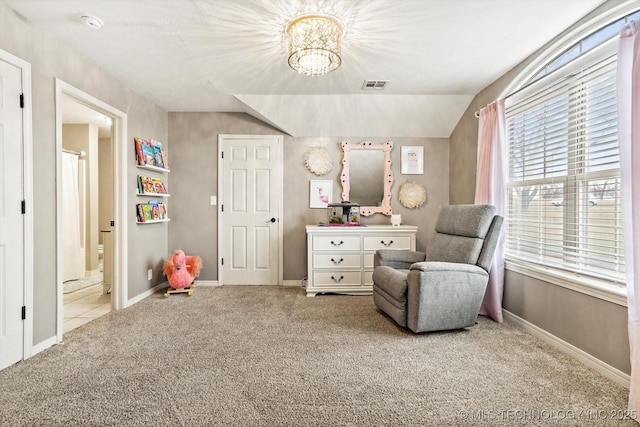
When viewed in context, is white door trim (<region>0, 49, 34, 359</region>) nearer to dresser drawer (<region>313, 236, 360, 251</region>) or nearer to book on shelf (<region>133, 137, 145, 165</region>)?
book on shelf (<region>133, 137, 145, 165</region>)

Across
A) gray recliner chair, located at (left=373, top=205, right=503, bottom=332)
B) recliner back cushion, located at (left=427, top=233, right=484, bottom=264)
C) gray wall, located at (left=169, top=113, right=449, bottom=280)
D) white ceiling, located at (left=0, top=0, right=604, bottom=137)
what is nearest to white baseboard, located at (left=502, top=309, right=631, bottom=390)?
gray recliner chair, located at (left=373, top=205, right=503, bottom=332)

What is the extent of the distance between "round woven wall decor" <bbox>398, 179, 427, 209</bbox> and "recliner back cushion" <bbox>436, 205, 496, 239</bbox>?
0.93 metres

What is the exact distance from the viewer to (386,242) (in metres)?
3.78

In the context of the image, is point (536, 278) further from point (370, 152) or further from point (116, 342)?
point (116, 342)

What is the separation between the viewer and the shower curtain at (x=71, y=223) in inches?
177

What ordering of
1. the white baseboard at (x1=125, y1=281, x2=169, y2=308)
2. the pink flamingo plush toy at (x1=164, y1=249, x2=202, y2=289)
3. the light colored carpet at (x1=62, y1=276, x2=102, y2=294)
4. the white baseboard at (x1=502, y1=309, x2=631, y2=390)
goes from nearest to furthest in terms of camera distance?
1. the white baseboard at (x1=502, y1=309, x2=631, y2=390)
2. the white baseboard at (x1=125, y1=281, x2=169, y2=308)
3. the pink flamingo plush toy at (x1=164, y1=249, x2=202, y2=289)
4. the light colored carpet at (x1=62, y1=276, x2=102, y2=294)

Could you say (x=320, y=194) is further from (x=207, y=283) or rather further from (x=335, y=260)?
(x=207, y=283)

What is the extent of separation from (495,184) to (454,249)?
0.70m

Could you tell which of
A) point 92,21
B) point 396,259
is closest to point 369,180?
point 396,259

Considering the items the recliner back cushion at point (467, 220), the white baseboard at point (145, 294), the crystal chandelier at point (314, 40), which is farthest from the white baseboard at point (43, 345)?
the recliner back cushion at point (467, 220)

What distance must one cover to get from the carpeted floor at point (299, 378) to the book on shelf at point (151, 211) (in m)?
1.14

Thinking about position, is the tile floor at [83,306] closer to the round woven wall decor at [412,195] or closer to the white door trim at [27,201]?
the white door trim at [27,201]

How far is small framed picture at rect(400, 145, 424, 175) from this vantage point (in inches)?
164

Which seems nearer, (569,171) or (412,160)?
(569,171)
